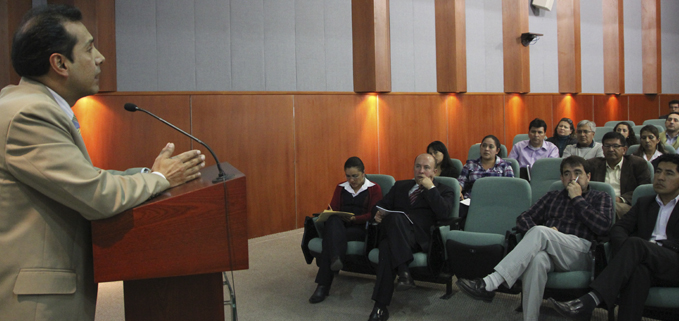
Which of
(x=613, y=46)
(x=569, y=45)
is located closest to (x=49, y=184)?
(x=569, y=45)

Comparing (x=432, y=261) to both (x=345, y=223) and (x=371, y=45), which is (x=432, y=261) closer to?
(x=345, y=223)

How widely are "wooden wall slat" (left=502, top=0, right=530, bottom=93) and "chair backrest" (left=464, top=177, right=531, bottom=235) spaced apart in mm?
5720

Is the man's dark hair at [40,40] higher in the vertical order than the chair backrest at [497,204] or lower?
higher

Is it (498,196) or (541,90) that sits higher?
(541,90)

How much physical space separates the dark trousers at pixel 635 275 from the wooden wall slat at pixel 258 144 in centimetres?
372

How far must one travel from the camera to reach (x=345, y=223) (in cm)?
412

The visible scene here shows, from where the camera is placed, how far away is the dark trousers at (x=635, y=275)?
2697 millimetres

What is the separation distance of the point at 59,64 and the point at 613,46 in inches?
491

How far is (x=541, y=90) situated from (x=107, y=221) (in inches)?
386

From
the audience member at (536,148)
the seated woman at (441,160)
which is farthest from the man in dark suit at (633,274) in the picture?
the audience member at (536,148)

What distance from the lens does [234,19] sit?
5758mm

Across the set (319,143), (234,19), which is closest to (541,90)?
(319,143)

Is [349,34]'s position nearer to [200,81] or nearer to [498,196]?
[200,81]

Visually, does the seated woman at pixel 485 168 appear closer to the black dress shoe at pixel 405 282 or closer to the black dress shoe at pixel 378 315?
the black dress shoe at pixel 405 282
